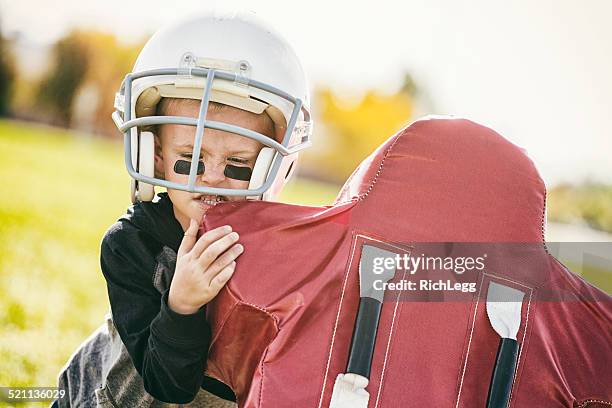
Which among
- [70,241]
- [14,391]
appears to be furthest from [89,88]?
[14,391]

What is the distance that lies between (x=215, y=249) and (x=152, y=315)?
0.41 metres

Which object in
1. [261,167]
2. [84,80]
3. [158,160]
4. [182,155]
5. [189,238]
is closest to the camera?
[189,238]

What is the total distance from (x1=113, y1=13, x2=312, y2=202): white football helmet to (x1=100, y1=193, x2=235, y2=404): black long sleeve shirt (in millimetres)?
91

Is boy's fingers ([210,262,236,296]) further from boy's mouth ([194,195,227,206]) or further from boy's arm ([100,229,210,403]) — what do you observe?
boy's mouth ([194,195,227,206])

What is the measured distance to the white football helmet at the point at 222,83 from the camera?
1.98 m

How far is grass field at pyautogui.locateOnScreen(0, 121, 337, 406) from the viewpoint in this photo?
126 inches

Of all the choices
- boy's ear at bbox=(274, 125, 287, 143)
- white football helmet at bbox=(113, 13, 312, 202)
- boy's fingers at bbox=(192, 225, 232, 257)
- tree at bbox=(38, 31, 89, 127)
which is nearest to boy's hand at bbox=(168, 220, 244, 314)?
boy's fingers at bbox=(192, 225, 232, 257)

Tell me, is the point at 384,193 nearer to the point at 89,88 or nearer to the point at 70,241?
the point at 70,241

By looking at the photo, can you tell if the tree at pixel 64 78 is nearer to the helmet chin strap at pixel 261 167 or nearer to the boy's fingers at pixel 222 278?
the helmet chin strap at pixel 261 167

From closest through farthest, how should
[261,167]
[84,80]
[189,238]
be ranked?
[189,238]
[261,167]
[84,80]

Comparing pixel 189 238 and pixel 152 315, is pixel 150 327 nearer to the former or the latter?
pixel 152 315

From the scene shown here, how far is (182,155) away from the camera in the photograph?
2074 mm

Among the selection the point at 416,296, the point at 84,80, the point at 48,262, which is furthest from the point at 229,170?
the point at 84,80

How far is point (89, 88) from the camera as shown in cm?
2397
